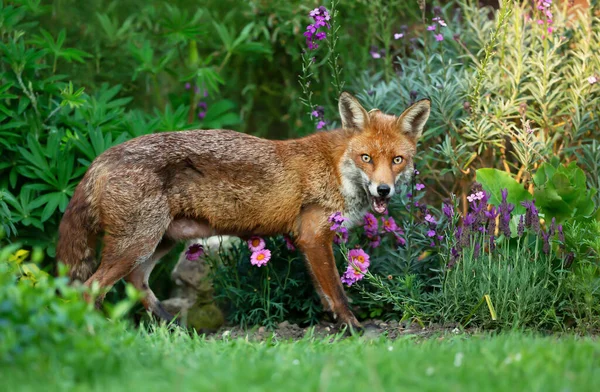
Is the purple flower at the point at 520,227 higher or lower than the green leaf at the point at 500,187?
lower

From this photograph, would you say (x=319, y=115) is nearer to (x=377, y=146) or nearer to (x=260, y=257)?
(x=377, y=146)

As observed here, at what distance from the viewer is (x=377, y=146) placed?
5.56 metres

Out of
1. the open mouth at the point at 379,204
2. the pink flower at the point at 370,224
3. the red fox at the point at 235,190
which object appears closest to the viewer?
the red fox at the point at 235,190

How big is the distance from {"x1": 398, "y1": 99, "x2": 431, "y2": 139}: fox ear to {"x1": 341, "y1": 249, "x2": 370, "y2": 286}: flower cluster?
3.34ft

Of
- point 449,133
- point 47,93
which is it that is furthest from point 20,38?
point 449,133

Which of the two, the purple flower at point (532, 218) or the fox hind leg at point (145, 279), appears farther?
the fox hind leg at point (145, 279)

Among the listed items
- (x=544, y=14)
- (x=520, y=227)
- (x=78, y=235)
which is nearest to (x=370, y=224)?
(x=520, y=227)

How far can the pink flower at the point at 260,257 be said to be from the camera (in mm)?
5727

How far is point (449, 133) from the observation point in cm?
662

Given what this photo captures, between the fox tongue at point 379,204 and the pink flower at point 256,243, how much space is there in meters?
0.96

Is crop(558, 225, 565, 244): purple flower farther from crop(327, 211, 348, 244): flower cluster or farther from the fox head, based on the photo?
crop(327, 211, 348, 244): flower cluster

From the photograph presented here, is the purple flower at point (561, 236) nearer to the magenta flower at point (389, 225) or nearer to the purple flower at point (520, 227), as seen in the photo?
the purple flower at point (520, 227)

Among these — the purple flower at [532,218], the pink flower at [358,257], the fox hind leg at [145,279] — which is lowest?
the fox hind leg at [145,279]

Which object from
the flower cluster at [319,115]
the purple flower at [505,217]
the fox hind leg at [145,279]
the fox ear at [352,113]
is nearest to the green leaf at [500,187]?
the purple flower at [505,217]
